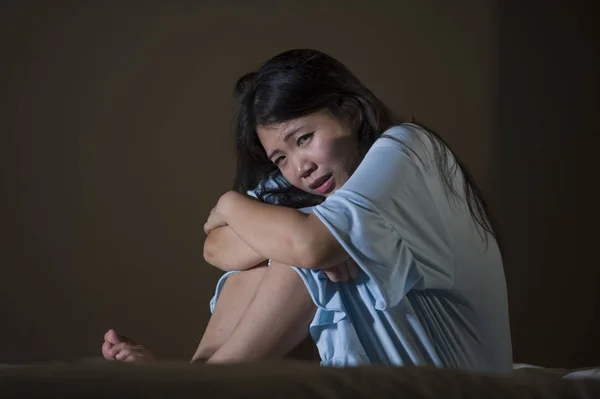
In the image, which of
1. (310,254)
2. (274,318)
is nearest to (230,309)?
(274,318)

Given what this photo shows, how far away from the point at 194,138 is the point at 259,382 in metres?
2.10

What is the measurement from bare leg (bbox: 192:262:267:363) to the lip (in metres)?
0.15

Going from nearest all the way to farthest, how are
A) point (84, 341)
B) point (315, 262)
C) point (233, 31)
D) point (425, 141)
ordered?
1. point (315, 262)
2. point (425, 141)
3. point (84, 341)
4. point (233, 31)

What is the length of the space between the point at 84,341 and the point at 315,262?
1.48 m

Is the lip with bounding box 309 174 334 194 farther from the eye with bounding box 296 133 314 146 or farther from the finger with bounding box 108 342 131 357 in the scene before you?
the finger with bounding box 108 342 131 357

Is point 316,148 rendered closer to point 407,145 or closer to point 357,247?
point 407,145

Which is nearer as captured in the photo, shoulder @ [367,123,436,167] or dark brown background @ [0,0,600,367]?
shoulder @ [367,123,436,167]

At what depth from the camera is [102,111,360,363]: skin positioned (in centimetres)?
100

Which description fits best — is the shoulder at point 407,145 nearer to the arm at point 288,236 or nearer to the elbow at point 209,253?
the arm at point 288,236

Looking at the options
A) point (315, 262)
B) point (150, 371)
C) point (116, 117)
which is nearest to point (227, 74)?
point (116, 117)

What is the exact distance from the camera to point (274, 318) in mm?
1065

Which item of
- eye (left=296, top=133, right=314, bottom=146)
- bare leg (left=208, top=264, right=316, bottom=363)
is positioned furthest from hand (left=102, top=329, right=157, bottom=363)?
eye (left=296, top=133, right=314, bottom=146)

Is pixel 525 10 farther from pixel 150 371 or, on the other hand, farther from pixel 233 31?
pixel 150 371

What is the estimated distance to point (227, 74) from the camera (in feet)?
7.97
